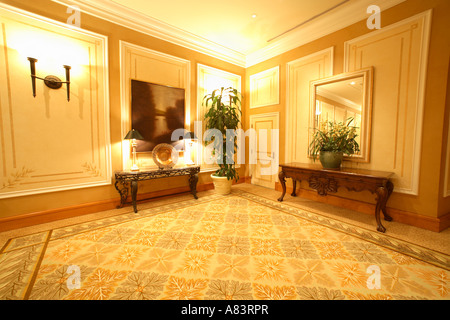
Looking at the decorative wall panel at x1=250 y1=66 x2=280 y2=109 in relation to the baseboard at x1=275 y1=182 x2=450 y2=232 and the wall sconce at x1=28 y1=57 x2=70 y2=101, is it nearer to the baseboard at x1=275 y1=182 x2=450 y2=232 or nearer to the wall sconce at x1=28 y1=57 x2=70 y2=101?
the baseboard at x1=275 y1=182 x2=450 y2=232

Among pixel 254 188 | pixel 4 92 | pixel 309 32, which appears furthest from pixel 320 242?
pixel 4 92

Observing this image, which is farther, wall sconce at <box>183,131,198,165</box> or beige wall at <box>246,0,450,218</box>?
wall sconce at <box>183,131,198,165</box>

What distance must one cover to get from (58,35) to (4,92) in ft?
3.32

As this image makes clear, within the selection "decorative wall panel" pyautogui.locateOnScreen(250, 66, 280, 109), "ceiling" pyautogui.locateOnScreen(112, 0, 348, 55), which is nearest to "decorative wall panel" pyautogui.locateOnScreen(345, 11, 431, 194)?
"ceiling" pyautogui.locateOnScreen(112, 0, 348, 55)

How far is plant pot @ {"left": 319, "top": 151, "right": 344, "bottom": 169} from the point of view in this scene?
9.99 feet

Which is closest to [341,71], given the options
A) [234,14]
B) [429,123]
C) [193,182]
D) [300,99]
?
[300,99]

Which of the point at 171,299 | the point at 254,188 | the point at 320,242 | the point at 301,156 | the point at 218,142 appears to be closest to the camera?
the point at 171,299

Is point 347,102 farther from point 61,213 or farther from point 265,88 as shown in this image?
point 61,213

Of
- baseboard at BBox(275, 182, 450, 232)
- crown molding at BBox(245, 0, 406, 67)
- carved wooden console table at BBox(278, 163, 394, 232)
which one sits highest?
crown molding at BBox(245, 0, 406, 67)

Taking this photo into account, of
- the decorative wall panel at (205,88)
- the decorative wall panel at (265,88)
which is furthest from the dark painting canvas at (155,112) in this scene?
the decorative wall panel at (265,88)

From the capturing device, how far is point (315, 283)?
1.59m

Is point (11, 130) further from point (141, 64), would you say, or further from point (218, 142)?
point (218, 142)

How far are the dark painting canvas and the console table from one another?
1.69 ft

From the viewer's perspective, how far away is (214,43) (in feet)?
14.0
